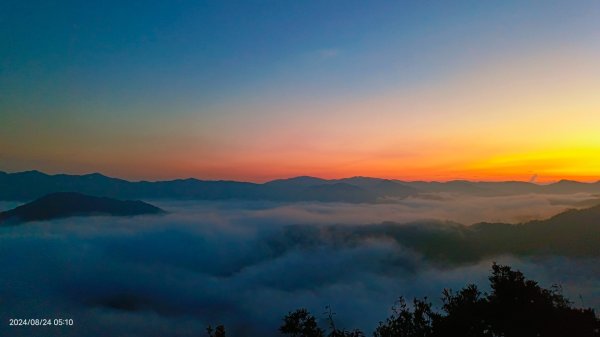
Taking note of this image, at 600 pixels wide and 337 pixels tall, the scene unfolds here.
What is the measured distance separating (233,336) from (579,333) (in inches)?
7815

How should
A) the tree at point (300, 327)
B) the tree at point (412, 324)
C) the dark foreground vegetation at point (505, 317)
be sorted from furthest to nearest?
the tree at point (300, 327) < the tree at point (412, 324) < the dark foreground vegetation at point (505, 317)

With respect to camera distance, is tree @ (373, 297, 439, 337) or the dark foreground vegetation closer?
the dark foreground vegetation

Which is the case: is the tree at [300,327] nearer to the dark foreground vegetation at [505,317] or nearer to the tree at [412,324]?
the dark foreground vegetation at [505,317]

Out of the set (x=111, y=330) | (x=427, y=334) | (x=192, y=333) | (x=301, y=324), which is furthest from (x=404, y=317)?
(x=111, y=330)

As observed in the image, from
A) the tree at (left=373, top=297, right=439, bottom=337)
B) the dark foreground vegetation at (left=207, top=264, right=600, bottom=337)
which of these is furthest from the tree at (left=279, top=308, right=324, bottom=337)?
the tree at (left=373, top=297, right=439, bottom=337)

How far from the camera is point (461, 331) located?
79.0ft

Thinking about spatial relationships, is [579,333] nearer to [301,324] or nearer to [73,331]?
[301,324]

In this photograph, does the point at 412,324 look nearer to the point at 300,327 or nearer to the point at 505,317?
the point at 505,317

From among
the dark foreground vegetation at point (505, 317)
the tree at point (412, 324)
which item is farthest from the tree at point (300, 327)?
the tree at point (412, 324)

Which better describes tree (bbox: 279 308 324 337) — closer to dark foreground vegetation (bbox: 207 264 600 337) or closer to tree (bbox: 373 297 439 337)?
dark foreground vegetation (bbox: 207 264 600 337)

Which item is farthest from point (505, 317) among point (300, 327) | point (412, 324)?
point (300, 327)

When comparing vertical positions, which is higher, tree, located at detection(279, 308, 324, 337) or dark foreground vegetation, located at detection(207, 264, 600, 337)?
dark foreground vegetation, located at detection(207, 264, 600, 337)

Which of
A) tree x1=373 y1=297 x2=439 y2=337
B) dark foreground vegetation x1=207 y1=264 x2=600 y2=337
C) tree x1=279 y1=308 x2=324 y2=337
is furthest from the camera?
tree x1=279 y1=308 x2=324 y2=337

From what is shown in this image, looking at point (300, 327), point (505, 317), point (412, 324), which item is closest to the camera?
point (505, 317)
